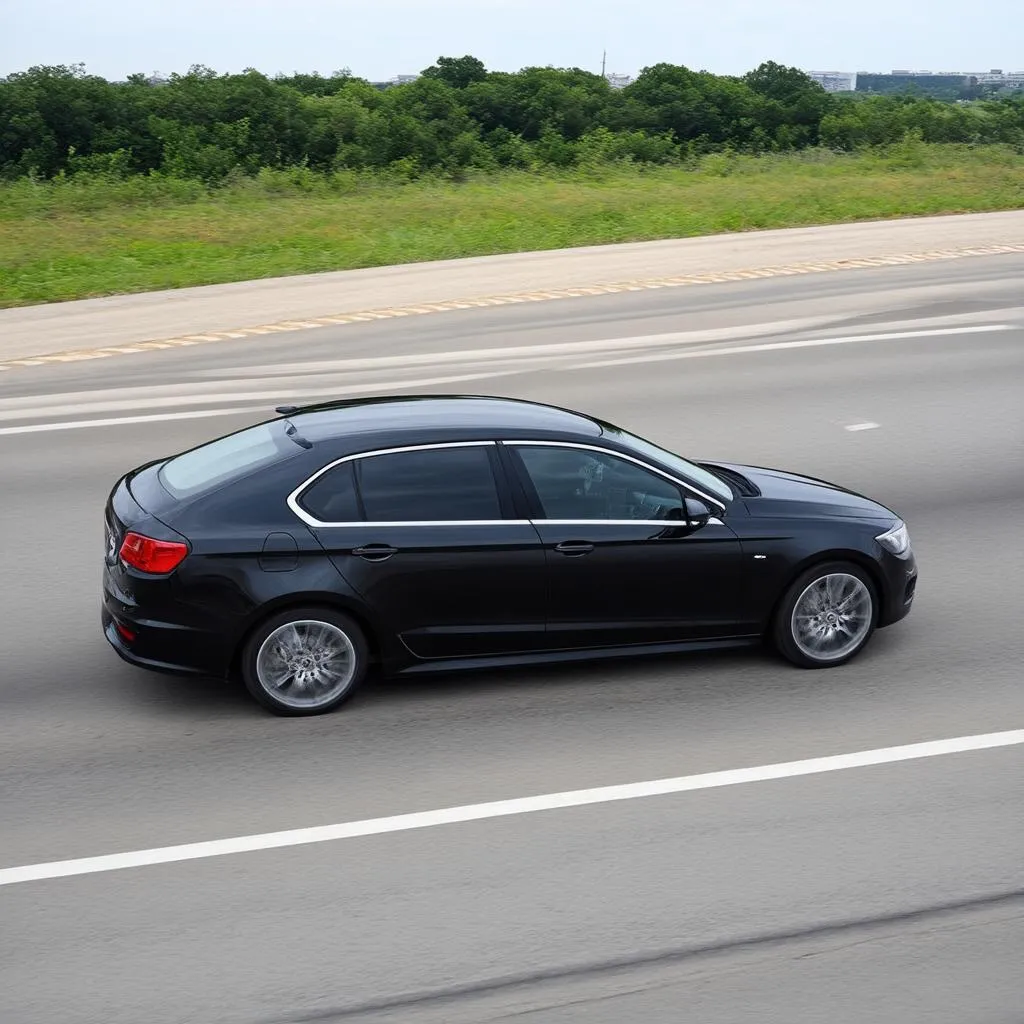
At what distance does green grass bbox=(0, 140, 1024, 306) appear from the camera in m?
24.2

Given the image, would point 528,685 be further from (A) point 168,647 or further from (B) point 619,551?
(A) point 168,647

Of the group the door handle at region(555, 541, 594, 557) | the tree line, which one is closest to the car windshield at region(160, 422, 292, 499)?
the door handle at region(555, 541, 594, 557)

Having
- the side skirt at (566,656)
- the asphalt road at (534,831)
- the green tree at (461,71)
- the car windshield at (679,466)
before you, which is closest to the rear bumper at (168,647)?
the asphalt road at (534,831)

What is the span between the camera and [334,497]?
852 centimetres

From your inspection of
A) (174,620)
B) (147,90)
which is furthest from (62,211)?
(174,620)

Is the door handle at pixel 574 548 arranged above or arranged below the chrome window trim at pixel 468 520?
below

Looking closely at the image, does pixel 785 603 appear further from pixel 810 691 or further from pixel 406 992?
pixel 406 992

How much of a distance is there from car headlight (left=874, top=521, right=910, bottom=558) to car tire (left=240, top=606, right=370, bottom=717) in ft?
10.3

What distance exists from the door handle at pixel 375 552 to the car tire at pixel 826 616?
7.68ft

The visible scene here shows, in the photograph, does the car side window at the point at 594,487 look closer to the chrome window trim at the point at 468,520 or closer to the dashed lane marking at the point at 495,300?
the chrome window trim at the point at 468,520

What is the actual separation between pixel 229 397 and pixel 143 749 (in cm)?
867

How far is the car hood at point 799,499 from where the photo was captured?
9.23m

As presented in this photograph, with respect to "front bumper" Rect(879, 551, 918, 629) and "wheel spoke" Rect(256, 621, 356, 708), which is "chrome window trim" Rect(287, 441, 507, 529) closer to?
"wheel spoke" Rect(256, 621, 356, 708)

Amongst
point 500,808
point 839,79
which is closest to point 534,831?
point 500,808
